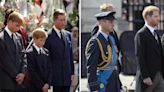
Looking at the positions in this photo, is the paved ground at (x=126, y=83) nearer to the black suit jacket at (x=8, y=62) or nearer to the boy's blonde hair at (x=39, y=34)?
the boy's blonde hair at (x=39, y=34)

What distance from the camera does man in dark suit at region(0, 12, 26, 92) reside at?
7.64 metres

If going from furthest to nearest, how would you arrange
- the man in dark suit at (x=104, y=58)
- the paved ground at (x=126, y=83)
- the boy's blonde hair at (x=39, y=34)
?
the paved ground at (x=126, y=83), the boy's blonde hair at (x=39, y=34), the man in dark suit at (x=104, y=58)

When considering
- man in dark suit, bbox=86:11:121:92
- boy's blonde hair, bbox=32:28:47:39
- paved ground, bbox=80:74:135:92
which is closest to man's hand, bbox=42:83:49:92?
boy's blonde hair, bbox=32:28:47:39

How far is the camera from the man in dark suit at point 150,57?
8.06m

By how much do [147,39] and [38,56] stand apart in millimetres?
1564

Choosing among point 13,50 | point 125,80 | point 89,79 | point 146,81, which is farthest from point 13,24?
point 125,80

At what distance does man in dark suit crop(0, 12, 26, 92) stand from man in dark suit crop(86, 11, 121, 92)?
108 centimetres

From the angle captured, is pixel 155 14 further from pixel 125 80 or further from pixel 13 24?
pixel 125 80

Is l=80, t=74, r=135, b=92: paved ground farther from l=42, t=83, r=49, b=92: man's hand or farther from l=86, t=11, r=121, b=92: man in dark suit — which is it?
l=86, t=11, r=121, b=92: man in dark suit

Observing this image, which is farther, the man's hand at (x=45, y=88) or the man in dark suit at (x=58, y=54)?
the man in dark suit at (x=58, y=54)

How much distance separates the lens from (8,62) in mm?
7629

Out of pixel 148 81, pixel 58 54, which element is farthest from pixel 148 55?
pixel 58 54

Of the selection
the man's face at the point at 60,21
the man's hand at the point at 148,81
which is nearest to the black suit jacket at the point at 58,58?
the man's face at the point at 60,21

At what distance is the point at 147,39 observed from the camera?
8117mm
